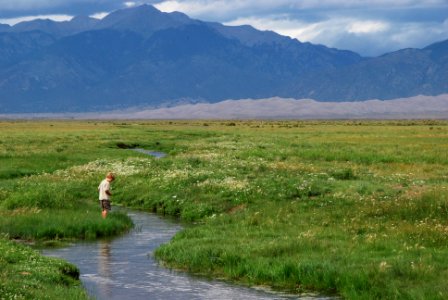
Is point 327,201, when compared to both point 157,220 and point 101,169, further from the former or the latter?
point 101,169

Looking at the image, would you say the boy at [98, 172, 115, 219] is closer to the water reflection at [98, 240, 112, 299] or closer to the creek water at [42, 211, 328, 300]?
the creek water at [42, 211, 328, 300]

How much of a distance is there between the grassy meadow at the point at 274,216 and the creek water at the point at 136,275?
0.81m

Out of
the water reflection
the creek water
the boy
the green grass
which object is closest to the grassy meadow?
the green grass

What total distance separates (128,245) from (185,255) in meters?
4.32

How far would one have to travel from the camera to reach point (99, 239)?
2928cm

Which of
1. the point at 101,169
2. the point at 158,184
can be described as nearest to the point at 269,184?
the point at 158,184

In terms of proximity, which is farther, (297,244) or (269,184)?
(269,184)

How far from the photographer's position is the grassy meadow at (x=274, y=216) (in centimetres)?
2025

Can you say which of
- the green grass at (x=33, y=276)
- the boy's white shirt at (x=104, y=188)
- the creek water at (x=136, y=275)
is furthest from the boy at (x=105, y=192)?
the green grass at (x=33, y=276)

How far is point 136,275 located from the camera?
22500 mm

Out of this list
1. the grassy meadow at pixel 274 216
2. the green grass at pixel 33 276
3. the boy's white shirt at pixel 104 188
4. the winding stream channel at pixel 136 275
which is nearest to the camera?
the green grass at pixel 33 276

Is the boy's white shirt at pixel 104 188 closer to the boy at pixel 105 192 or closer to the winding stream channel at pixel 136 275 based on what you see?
the boy at pixel 105 192

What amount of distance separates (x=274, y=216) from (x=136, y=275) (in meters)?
8.36

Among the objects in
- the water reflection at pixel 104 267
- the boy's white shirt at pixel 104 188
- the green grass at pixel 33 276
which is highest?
the boy's white shirt at pixel 104 188
